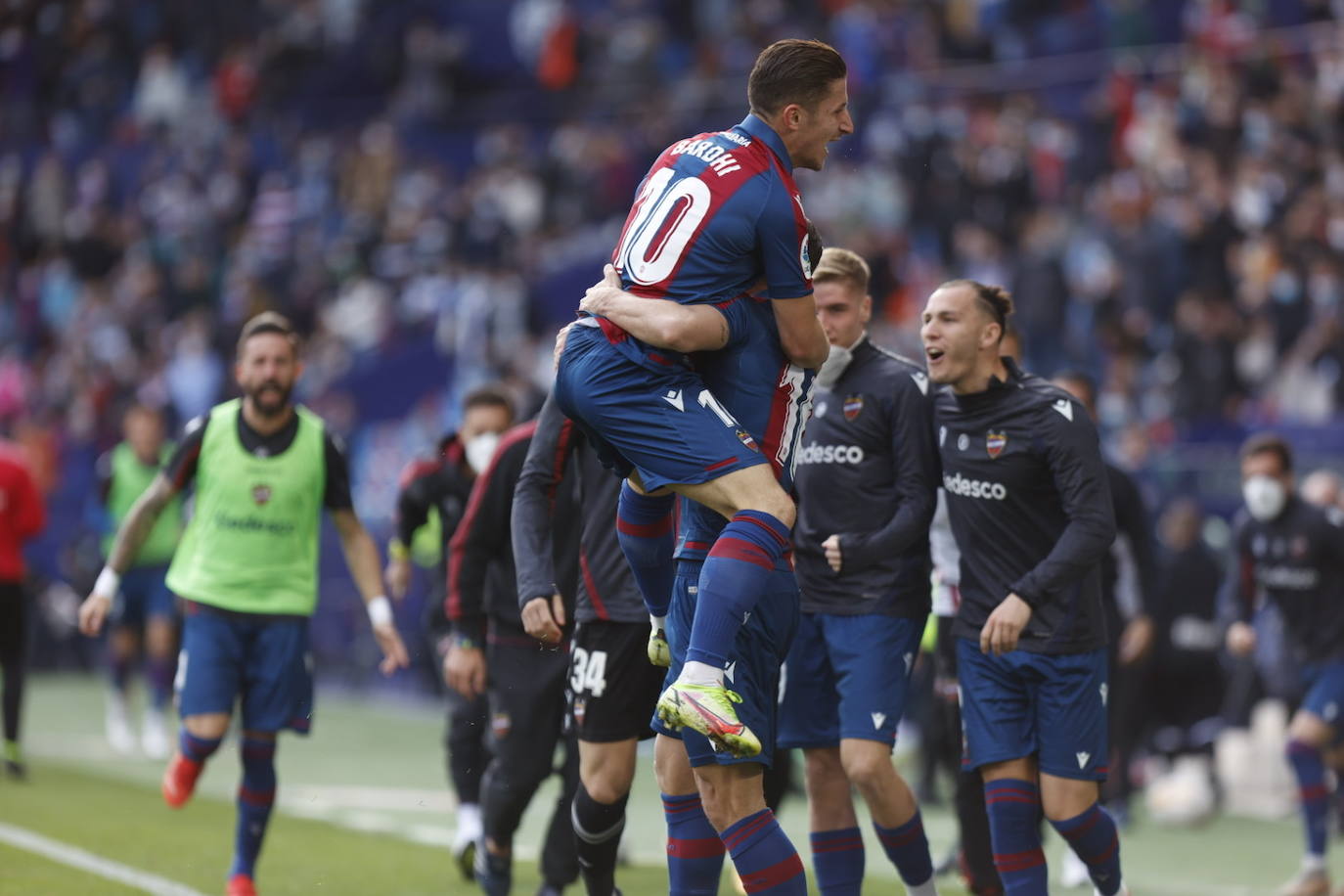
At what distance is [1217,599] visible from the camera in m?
13.4

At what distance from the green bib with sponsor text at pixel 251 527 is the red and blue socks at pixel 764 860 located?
3.47m

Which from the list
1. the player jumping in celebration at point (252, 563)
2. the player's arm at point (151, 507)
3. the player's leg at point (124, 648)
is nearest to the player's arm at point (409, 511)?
the player jumping in celebration at point (252, 563)

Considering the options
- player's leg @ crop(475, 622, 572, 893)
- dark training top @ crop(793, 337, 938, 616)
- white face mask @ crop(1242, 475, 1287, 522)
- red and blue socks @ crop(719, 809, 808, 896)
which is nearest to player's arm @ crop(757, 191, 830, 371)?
red and blue socks @ crop(719, 809, 808, 896)

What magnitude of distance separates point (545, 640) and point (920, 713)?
7956 mm

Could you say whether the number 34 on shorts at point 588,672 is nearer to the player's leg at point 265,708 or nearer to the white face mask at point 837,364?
the white face mask at point 837,364

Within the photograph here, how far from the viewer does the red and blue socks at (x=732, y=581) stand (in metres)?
5.18

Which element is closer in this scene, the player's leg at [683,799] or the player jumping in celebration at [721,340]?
the player jumping in celebration at [721,340]

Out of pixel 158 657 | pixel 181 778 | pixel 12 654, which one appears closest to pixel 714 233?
pixel 181 778

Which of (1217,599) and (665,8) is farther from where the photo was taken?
(665,8)

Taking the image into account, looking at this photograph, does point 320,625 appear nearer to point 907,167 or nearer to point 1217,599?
point 907,167

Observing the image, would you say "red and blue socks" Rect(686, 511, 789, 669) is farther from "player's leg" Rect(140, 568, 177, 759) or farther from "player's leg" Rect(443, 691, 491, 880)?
"player's leg" Rect(140, 568, 177, 759)

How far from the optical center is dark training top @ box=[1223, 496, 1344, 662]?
1015 centimetres

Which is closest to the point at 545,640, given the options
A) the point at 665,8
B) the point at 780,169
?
the point at 780,169

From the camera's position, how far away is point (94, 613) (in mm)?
7945
